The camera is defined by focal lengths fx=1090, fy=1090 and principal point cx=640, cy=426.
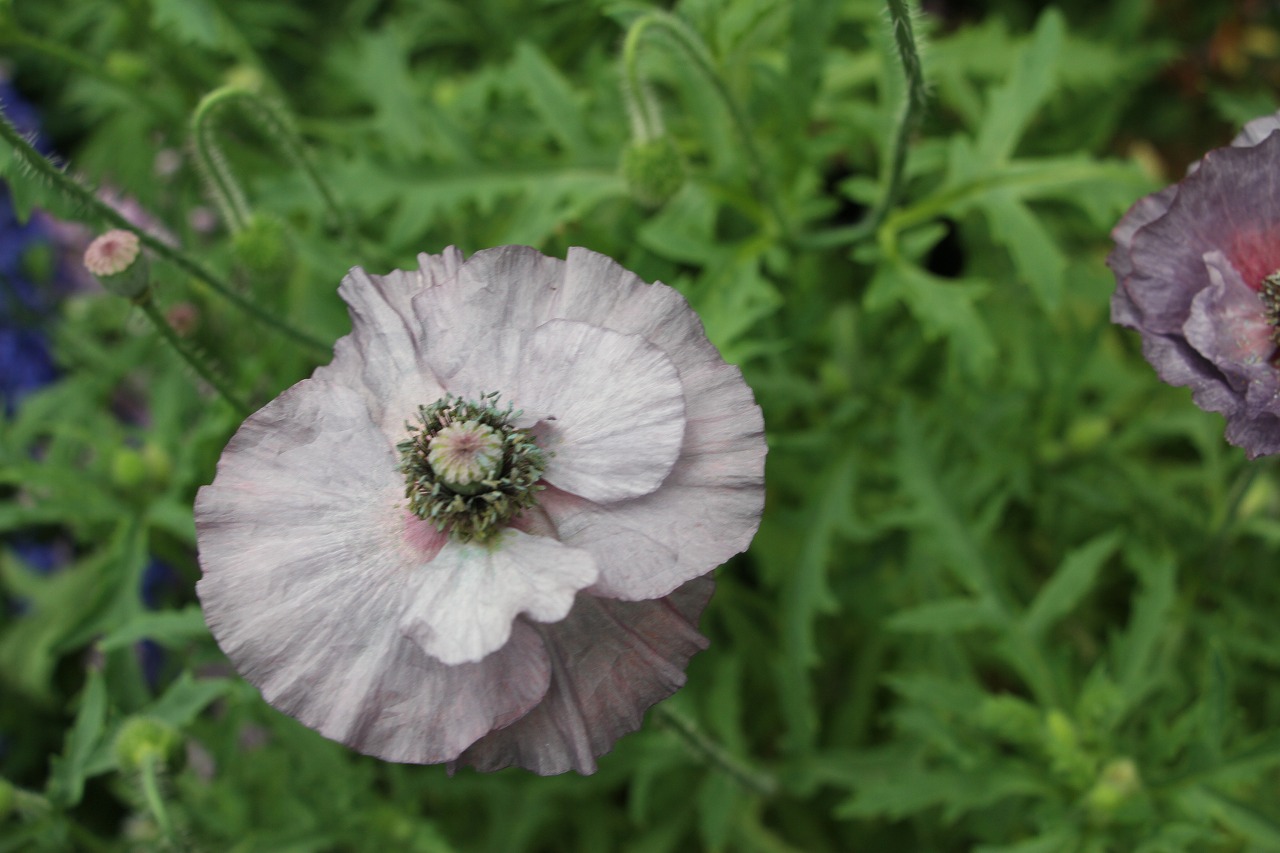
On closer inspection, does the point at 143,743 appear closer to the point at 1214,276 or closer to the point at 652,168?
the point at 652,168

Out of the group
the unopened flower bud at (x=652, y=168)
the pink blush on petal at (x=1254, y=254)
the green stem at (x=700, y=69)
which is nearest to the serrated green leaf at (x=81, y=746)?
the unopened flower bud at (x=652, y=168)

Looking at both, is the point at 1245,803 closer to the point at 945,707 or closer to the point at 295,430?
the point at 945,707

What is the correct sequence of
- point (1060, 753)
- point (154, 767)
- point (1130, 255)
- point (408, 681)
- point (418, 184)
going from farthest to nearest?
1. point (418, 184)
2. point (1060, 753)
3. point (154, 767)
4. point (1130, 255)
5. point (408, 681)

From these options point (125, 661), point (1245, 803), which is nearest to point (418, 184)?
point (125, 661)

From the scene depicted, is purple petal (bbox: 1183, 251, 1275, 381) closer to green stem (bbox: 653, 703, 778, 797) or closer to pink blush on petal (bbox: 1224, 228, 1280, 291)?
pink blush on petal (bbox: 1224, 228, 1280, 291)

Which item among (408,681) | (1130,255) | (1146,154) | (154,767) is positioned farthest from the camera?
(1146,154)

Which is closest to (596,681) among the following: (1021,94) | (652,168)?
(652,168)
